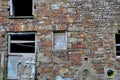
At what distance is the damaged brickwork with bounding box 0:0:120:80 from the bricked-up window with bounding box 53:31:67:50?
14 centimetres

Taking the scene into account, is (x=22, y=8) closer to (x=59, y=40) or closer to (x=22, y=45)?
(x=22, y=45)

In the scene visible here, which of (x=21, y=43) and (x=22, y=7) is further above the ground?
(x=22, y=7)

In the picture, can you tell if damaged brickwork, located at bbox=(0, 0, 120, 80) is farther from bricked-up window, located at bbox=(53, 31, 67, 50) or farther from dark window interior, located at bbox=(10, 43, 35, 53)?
dark window interior, located at bbox=(10, 43, 35, 53)

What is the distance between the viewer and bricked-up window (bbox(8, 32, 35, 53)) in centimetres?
1198

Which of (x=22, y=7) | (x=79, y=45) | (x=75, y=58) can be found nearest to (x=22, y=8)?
(x=22, y=7)

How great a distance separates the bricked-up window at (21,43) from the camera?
1198 centimetres

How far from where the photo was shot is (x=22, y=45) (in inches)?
472

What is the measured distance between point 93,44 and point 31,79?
9.88ft

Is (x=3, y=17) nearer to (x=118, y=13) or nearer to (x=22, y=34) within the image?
(x=22, y=34)

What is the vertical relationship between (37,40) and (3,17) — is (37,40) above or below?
below

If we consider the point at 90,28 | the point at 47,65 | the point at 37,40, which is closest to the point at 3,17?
the point at 37,40

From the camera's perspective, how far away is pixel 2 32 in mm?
11984

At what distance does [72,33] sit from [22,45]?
2.23 metres

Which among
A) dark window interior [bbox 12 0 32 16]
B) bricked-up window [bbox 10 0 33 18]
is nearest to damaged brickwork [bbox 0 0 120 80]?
bricked-up window [bbox 10 0 33 18]
